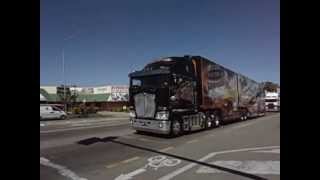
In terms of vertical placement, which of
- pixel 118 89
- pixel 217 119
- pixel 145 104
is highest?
pixel 118 89

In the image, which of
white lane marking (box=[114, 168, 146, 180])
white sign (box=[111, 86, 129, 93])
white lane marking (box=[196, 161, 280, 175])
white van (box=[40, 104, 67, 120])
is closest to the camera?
white lane marking (box=[114, 168, 146, 180])

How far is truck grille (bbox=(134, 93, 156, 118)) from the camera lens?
72.4ft

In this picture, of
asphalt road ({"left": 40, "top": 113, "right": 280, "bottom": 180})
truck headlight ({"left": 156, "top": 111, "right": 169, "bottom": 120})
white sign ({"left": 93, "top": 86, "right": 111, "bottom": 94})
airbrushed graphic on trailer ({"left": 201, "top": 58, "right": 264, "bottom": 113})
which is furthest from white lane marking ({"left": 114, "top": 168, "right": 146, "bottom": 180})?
white sign ({"left": 93, "top": 86, "right": 111, "bottom": 94})

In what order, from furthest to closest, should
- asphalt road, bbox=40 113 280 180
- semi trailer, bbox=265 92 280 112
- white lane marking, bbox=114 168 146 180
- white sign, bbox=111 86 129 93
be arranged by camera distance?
1. white sign, bbox=111 86 129 93
2. semi trailer, bbox=265 92 280 112
3. asphalt road, bbox=40 113 280 180
4. white lane marking, bbox=114 168 146 180

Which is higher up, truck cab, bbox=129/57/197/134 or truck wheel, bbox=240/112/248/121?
truck cab, bbox=129/57/197/134

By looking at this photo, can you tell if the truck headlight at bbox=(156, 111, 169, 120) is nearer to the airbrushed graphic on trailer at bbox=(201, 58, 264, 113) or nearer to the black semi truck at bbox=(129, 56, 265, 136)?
the black semi truck at bbox=(129, 56, 265, 136)

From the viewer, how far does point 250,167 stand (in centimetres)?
1177

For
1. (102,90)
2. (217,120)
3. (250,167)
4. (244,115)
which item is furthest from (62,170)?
(102,90)

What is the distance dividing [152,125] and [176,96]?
1.90m

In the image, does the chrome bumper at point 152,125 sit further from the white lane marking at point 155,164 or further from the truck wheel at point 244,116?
the truck wheel at point 244,116

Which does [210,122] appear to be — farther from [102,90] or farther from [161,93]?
[102,90]
